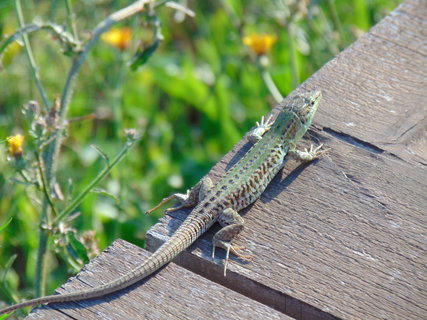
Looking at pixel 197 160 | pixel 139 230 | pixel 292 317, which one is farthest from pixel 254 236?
pixel 197 160

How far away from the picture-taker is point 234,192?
274cm

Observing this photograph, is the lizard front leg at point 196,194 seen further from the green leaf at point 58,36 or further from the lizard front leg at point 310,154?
the green leaf at point 58,36

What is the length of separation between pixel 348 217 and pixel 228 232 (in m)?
0.43

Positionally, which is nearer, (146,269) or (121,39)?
(146,269)

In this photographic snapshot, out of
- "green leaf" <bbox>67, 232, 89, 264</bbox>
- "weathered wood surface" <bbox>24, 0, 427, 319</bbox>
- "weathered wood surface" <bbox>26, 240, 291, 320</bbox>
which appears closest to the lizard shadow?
"weathered wood surface" <bbox>24, 0, 427, 319</bbox>

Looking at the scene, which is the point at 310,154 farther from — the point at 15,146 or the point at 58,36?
the point at 58,36

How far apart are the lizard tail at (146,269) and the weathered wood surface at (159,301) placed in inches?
0.8

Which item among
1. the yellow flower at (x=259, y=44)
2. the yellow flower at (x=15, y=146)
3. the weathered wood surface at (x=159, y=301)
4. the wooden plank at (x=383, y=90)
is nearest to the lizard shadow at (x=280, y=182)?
the wooden plank at (x=383, y=90)

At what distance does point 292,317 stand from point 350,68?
54.7 inches

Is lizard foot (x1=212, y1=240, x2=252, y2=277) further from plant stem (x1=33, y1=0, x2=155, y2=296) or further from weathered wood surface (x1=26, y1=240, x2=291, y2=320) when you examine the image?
plant stem (x1=33, y1=0, x2=155, y2=296)

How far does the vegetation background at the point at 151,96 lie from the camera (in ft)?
15.4

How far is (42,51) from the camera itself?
6367 millimetres

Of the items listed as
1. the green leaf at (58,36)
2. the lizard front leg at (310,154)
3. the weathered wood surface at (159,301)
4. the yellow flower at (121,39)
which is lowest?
the weathered wood surface at (159,301)

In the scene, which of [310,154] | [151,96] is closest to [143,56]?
[310,154]
